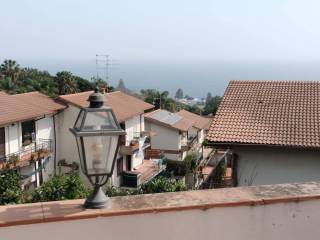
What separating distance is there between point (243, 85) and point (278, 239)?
11.2m

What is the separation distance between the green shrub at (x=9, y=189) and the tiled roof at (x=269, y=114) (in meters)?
8.03

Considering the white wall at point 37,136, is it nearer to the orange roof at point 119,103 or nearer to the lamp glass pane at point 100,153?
the orange roof at point 119,103

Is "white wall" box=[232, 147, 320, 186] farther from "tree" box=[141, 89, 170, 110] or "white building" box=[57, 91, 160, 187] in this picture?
"tree" box=[141, 89, 170, 110]

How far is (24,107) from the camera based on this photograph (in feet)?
80.5

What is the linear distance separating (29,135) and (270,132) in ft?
52.5

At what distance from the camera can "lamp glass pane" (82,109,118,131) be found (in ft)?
10.5

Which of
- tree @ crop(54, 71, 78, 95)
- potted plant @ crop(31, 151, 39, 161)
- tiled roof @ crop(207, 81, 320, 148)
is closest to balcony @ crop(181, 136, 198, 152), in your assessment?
tree @ crop(54, 71, 78, 95)

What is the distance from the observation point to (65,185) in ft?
55.6

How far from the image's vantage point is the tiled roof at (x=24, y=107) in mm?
22484

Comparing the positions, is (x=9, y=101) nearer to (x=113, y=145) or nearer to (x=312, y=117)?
(x=312, y=117)

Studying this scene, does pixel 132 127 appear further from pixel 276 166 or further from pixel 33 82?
pixel 276 166

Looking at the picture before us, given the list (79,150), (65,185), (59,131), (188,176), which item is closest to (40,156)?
(59,131)

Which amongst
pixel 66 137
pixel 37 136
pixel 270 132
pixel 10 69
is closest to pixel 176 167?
pixel 66 137

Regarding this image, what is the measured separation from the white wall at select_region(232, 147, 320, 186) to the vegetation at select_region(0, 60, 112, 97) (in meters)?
31.6
